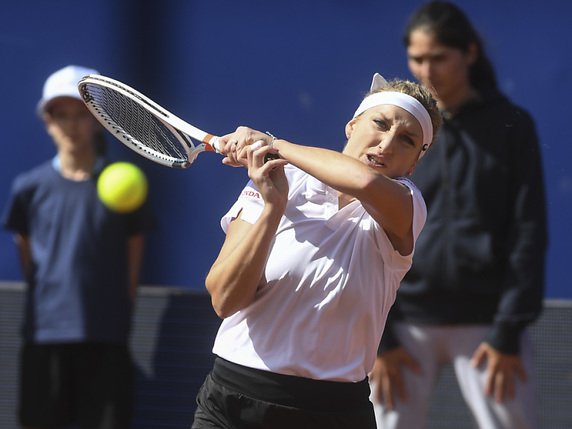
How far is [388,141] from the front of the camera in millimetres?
2939

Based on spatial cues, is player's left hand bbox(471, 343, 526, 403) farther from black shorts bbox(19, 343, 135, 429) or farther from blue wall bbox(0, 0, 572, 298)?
black shorts bbox(19, 343, 135, 429)

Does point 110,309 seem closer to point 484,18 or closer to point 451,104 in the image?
point 451,104

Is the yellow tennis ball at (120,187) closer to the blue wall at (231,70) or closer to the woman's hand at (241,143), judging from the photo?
the blue wall at (231,70)

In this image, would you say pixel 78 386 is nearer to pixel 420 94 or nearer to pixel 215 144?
pixel 215 144

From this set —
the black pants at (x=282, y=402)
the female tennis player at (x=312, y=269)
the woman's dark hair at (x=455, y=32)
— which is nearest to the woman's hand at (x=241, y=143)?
the female tennis player at (x=312, y=269)

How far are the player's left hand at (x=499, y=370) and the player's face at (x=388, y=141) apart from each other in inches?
60.2

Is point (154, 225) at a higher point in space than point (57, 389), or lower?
higher

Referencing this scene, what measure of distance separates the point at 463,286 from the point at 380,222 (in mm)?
1623

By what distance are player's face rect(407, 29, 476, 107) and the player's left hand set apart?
0.99m

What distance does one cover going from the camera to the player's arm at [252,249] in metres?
2.79

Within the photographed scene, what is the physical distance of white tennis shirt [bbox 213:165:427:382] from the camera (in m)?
2.86

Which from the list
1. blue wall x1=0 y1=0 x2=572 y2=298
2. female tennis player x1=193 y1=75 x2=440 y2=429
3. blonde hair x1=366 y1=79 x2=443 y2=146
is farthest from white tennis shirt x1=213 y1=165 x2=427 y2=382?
blue wall x1=0 y1=0 x2=572 y2=298

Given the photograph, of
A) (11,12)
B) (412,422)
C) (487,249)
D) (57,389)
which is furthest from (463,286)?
(11,12)

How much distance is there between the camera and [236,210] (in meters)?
3.01
